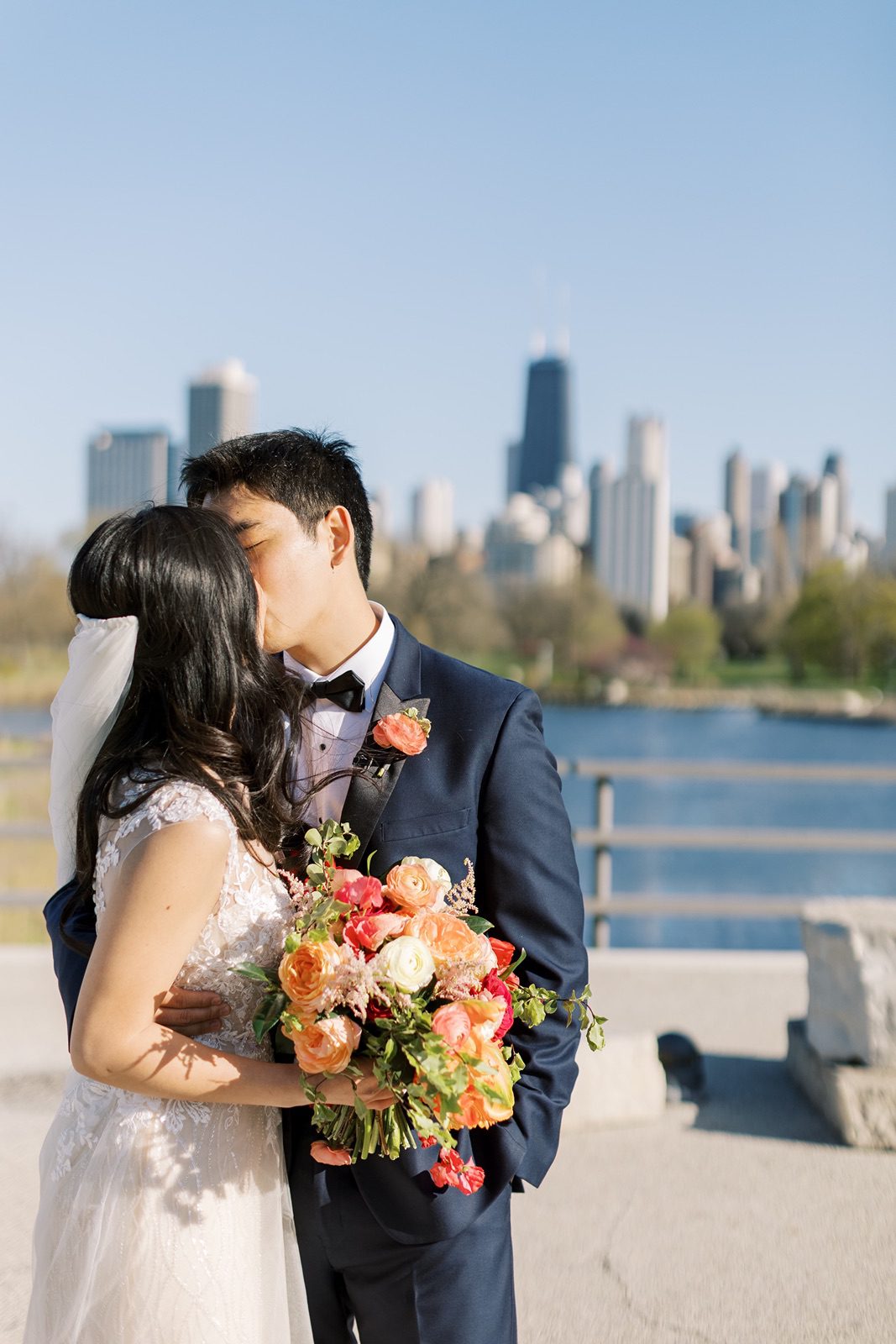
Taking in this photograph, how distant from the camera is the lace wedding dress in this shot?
198 cm

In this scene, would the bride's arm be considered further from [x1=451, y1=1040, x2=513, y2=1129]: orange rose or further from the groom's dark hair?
the groom's dark hair

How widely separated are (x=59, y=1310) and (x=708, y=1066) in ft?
12.7

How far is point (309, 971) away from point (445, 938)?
20cm

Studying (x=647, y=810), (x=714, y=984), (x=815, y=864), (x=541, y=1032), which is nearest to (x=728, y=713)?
(x=647, y=810)

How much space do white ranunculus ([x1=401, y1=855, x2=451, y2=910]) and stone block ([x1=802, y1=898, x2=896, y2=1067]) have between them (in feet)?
9.93

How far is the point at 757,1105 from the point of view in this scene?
4.95 metres

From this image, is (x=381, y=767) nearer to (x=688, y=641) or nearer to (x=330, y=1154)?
(x=330, y=1154)

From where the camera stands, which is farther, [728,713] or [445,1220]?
[728,713]

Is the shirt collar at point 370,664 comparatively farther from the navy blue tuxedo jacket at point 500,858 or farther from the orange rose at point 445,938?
the orange rose at point 445,938

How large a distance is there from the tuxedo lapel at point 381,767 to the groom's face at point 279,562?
24 cm

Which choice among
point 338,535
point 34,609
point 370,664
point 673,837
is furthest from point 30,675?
point 370,664

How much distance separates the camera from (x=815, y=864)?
25609 millimetres

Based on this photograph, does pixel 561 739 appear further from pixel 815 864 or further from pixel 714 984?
pixel 714 984

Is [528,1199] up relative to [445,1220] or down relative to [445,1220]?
down
